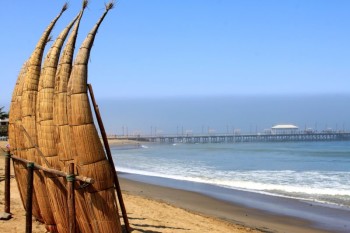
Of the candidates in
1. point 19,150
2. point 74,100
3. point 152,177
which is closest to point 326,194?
point 152,177

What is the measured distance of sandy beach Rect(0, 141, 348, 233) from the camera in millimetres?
9633

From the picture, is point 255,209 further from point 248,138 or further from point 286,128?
point 286,128

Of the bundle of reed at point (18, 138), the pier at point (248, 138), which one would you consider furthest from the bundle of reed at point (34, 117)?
the pier at point (248, 138)

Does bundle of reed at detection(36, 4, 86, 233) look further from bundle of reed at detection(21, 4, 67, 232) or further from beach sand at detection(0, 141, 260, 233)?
beach sand at detection(0, 141, 260, 233)

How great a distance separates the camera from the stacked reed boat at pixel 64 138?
6.60 meters

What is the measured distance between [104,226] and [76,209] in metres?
0.50

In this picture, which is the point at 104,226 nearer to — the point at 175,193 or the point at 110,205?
the point at 110,205

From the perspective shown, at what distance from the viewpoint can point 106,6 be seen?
6.82 metres

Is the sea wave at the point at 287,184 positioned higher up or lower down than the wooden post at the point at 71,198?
Result: lower down

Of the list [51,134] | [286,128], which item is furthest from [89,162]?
[286,128]

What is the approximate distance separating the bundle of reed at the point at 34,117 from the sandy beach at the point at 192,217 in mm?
489

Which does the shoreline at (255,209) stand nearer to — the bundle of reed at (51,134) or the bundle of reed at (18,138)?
the bundle of reed at (18,138)

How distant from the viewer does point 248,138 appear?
105188 mm

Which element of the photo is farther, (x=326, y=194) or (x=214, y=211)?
(x=326, y=194)
